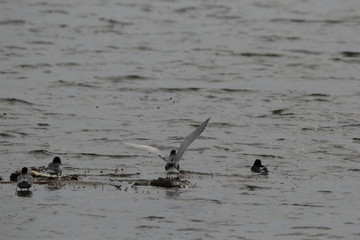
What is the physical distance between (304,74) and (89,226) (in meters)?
16.8

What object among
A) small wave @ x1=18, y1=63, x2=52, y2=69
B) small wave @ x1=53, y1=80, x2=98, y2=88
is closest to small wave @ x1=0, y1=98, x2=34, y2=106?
small wave @ x1=53, y1=80, x2=98, y2=88

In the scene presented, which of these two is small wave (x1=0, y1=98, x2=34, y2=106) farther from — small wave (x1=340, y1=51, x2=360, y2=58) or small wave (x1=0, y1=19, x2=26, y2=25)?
small wave (x1=0, y1=19, x2=26, y2=25)

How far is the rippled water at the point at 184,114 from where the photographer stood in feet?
49.8

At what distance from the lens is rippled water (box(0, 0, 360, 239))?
15188 millimetres

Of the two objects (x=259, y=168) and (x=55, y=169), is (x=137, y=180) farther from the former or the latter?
(x=259, y=168)

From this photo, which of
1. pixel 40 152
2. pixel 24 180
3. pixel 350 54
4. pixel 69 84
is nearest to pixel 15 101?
pixel 69 84

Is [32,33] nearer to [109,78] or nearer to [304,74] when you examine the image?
[109,78]

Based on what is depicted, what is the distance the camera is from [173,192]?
1652 centimetres

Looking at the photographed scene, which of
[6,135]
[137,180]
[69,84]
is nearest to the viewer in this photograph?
[137,180]

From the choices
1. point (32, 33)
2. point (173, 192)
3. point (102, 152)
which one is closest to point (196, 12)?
point (32, 33)

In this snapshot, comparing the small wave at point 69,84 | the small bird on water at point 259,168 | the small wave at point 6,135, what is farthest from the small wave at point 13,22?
the small bird on water at point 259,168

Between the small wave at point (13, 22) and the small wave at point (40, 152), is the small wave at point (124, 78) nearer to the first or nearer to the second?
the small wave at point (40, 152)

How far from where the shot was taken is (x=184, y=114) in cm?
2467

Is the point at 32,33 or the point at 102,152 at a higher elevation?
the point at 32,33
